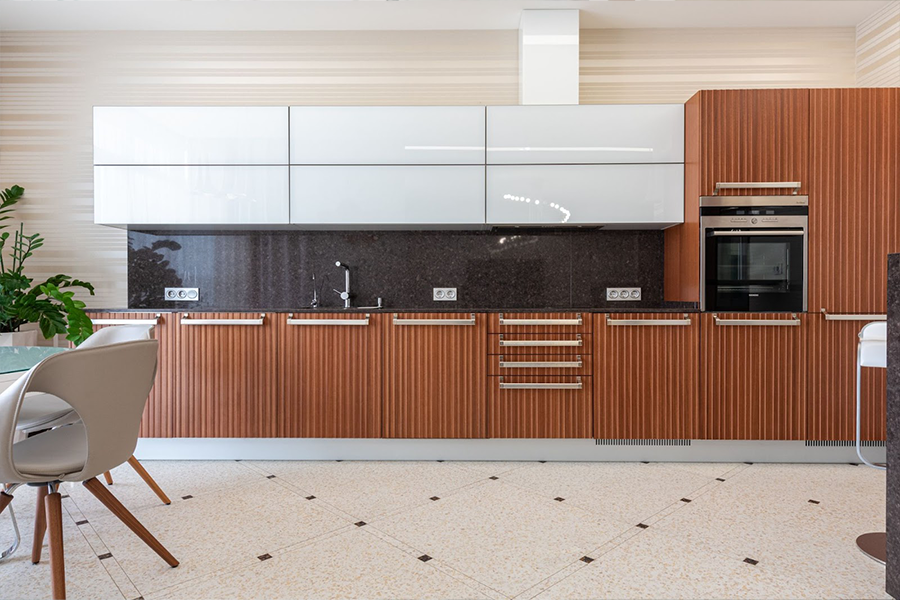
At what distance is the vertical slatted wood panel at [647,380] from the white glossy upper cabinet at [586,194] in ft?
2.23

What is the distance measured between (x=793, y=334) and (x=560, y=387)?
1.40 meters

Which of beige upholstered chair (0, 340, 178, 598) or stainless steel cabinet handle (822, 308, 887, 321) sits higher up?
stainless steel cabinet handle (822, 308, 887, 321)

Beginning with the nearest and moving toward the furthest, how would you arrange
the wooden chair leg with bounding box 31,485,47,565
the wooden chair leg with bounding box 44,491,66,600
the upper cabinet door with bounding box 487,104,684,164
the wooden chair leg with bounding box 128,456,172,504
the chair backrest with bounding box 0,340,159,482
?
the chair backrest with bounding box 0,340,159,482, the wooden chair leg with bounding box 44,491,66,600, the wooden chair leg with bounding box 31,485,47,565, the wooden chair leg with bounding box 128,456,172,504, the upper cabinet door with bounding box 487,104,684,164

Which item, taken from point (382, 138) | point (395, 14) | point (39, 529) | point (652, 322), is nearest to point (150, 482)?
point (39, 529)

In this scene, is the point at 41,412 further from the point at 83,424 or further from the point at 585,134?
the point at 585,134

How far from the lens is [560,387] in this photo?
10.4ft

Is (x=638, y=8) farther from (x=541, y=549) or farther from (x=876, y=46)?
(x=541, y=549)

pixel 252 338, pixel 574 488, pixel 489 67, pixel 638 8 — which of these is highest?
pixel 638 8

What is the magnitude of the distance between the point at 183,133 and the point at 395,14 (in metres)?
1.63

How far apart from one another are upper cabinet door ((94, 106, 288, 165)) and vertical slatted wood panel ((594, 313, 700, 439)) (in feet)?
7.93

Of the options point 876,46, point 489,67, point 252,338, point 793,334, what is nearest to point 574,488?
point 793,334

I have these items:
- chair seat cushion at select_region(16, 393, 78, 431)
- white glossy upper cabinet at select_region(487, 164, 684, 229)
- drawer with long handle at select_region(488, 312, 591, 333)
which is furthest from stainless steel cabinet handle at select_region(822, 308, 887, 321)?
chair seat cushion at select_region(16, 393, 78, 431)

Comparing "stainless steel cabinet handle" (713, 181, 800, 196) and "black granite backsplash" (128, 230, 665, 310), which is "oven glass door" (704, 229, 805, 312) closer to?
"stainless steel cabinet handle" (713, 181, 800, 196)

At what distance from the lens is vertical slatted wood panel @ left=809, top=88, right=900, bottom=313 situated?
3109 millimetres
